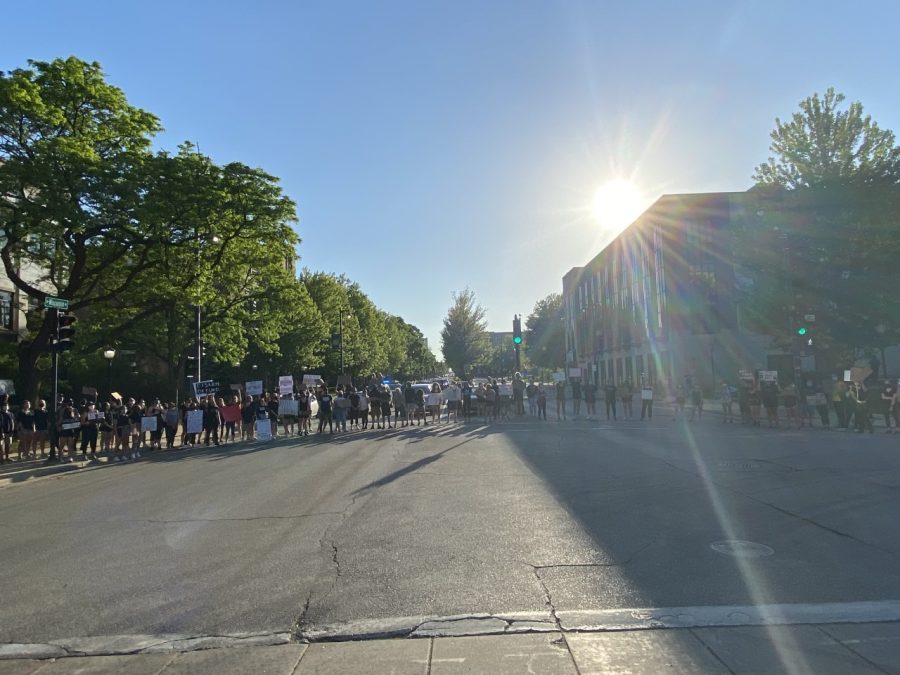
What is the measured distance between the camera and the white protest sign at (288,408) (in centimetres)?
2261

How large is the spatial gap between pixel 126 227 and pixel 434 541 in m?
19.6

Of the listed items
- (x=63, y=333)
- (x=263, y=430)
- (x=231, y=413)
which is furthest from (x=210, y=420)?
(x=63, y=333)

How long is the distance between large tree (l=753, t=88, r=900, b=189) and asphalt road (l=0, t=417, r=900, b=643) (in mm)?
21839

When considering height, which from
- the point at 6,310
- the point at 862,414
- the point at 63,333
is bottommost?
the point at 862,414

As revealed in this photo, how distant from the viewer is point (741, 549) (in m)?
6.52

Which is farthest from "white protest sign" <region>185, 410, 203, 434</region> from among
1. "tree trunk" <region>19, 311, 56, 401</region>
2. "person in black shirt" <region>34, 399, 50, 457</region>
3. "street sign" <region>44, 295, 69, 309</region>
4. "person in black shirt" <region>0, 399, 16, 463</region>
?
"tree trunk" <region>19, 311, 56, 401</region>

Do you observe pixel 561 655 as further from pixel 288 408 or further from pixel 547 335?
pixel 547 335

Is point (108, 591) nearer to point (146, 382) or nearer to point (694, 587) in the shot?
point (694, 587)

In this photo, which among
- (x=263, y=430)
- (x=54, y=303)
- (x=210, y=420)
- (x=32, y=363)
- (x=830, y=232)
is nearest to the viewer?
(x=54, y=303)

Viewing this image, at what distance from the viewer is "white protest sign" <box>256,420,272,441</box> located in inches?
830

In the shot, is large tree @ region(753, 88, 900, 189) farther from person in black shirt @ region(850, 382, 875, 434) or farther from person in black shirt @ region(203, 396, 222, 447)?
person in black shirt @ region(203, 396, 222, 447)

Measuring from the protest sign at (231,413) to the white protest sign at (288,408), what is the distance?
5.42ft

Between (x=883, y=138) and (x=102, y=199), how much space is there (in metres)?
34.1

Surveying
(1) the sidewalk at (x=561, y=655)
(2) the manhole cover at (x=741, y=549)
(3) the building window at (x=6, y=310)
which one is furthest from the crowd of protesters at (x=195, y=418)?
(3) the building window at (x=6, y=310)
